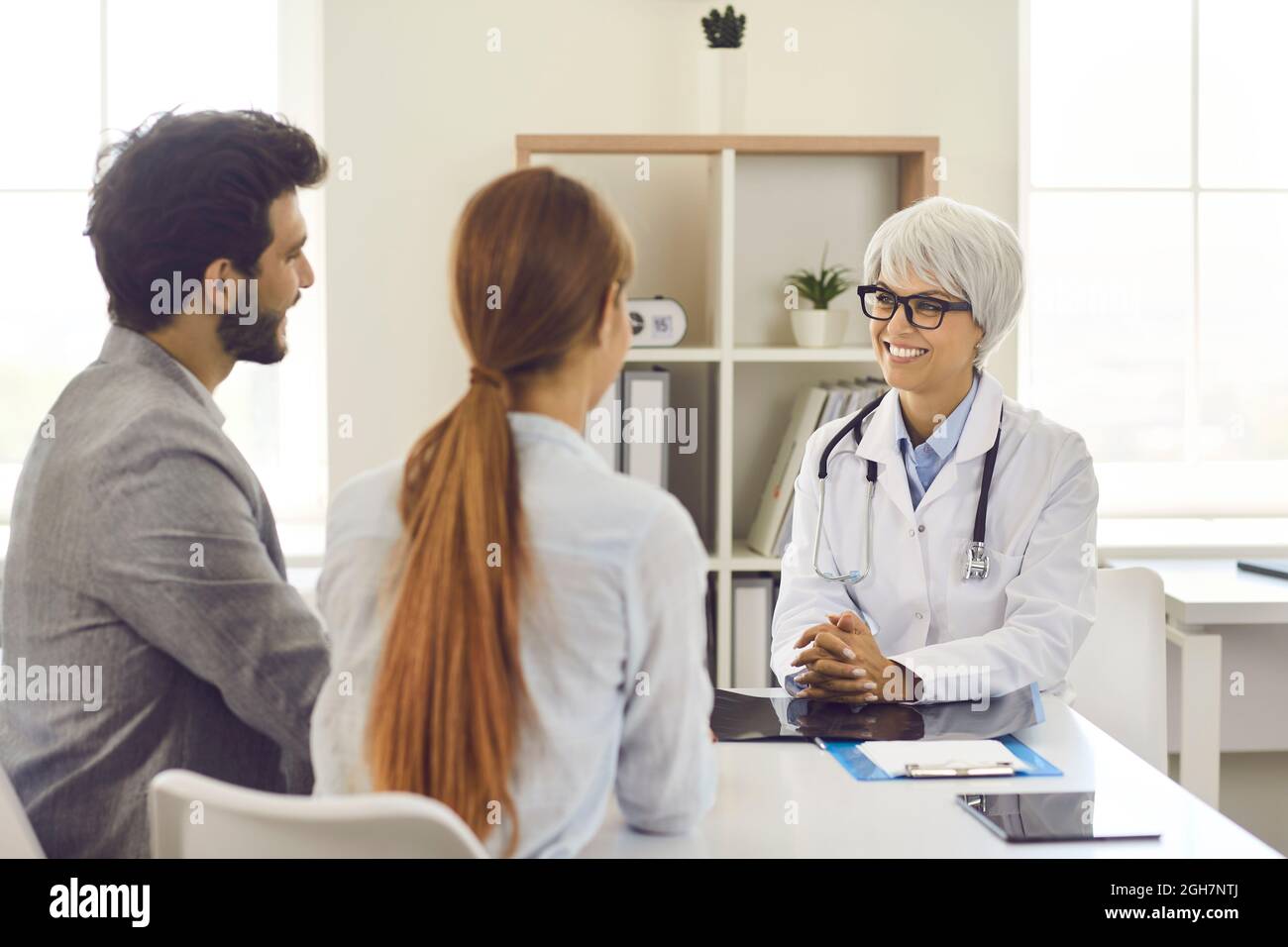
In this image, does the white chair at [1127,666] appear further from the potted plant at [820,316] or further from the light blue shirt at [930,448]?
the potted plant at [820,316]

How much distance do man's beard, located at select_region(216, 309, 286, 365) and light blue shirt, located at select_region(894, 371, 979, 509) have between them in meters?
1.00

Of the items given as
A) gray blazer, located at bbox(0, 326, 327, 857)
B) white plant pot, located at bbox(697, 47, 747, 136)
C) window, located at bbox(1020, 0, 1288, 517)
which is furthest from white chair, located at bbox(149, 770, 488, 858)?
window, located at bbox(1020, 0, 1288, 517)

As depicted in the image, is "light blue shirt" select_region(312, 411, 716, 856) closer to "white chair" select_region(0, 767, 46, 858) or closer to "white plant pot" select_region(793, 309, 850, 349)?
"white chair" select_region(0, 767, 46, 858)

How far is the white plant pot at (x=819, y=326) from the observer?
9.26 feet

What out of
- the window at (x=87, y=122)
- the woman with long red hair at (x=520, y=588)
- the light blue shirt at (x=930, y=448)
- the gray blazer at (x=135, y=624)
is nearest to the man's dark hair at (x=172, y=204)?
the gray blazer at (x=135, y=624)

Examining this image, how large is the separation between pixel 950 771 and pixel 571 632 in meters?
0.57

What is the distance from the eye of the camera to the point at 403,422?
9.95 ft

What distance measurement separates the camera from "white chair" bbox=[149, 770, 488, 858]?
91 cm

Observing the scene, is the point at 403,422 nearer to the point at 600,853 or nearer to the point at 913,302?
the point at 913,302

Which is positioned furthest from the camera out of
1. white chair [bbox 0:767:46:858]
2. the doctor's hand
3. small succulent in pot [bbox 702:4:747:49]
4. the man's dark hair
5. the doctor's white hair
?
small succulent in pot [bbox 702:4:747:49]

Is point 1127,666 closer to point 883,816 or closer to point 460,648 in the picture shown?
point 883,816

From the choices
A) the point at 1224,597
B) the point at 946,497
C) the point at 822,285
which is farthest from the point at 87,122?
the point at 1224,597

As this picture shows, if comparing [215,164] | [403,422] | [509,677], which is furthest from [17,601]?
[403,422]
